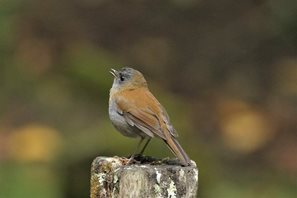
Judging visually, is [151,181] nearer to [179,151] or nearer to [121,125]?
[179,151]

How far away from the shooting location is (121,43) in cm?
1298

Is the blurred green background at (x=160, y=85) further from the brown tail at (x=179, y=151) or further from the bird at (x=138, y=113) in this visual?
the brown tail at (x=179, y=151)

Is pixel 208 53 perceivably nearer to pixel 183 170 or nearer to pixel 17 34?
pixel 17 34

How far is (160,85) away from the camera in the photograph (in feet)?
39.5

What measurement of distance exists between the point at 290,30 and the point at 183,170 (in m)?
8.07

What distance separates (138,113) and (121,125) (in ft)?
0.42

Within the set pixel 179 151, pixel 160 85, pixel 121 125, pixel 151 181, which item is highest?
pixel 160 85

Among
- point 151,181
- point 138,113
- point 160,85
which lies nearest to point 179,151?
point 138,113

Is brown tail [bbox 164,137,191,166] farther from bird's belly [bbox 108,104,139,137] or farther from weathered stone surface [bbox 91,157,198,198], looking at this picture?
bird's belly [bbox 108,104,139,137]

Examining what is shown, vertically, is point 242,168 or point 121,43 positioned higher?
point 121,43

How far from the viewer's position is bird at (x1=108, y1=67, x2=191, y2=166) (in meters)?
5.70

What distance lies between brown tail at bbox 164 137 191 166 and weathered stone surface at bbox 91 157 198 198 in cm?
17

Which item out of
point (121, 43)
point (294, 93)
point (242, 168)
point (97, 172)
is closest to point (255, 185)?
point (242, 168)

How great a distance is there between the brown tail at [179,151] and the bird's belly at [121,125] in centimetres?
31
